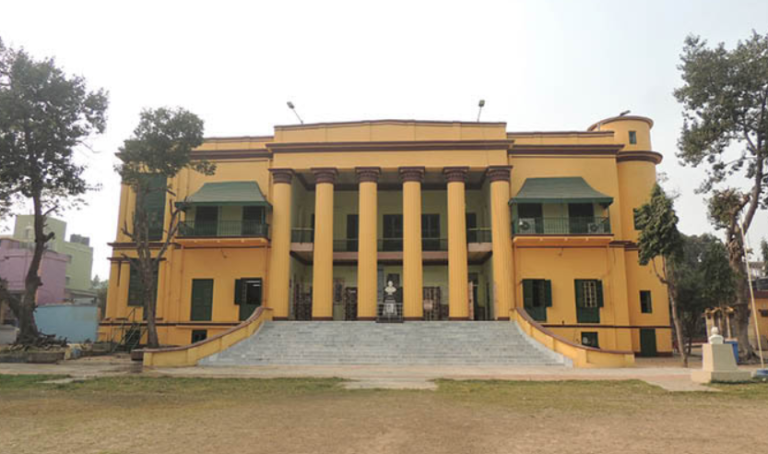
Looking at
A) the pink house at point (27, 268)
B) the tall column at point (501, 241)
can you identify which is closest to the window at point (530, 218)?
the tall column at point (501, 241)

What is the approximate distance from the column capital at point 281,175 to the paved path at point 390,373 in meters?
10.5

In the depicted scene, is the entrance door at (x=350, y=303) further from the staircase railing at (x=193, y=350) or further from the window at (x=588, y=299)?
the window at (x=588, y=299)

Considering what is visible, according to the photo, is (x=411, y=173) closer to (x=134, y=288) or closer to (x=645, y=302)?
(x=645, y=302)

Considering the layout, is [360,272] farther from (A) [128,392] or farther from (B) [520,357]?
(A) [128,392]

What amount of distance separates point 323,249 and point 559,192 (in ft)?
38.1

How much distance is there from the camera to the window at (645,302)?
988 inches

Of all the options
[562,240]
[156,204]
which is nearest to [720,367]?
[562,240]

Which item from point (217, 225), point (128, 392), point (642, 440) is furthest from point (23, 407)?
point (217, 225)

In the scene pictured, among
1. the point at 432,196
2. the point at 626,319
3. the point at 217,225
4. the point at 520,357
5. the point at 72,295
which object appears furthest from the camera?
the point at 72,295

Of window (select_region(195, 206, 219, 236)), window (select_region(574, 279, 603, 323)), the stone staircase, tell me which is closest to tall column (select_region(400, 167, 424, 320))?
the stone staircase

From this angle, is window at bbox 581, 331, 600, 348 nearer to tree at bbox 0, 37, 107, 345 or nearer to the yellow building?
the yellow building

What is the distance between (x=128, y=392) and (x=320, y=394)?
4244 mm

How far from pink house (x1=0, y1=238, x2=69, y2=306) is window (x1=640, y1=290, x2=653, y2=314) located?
137 feet

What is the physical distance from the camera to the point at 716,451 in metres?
6.44
